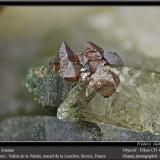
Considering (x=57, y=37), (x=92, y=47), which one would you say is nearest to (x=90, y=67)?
(x=92, y=47)

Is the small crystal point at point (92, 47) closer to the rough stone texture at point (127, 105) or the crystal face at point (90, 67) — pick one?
the crystal face at point (90, 67)

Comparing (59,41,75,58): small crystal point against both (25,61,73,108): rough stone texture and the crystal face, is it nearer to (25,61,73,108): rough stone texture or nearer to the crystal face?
the crystal face

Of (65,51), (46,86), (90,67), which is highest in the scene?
(65,51)

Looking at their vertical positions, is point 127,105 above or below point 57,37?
below

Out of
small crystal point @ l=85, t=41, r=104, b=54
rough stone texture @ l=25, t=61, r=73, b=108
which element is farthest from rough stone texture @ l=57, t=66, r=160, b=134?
small crystal point @ l=85, t=41, r=104, b=54

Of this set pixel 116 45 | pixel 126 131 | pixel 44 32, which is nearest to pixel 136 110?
pixel 126 131

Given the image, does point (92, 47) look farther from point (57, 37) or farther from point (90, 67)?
point (57, 37)
